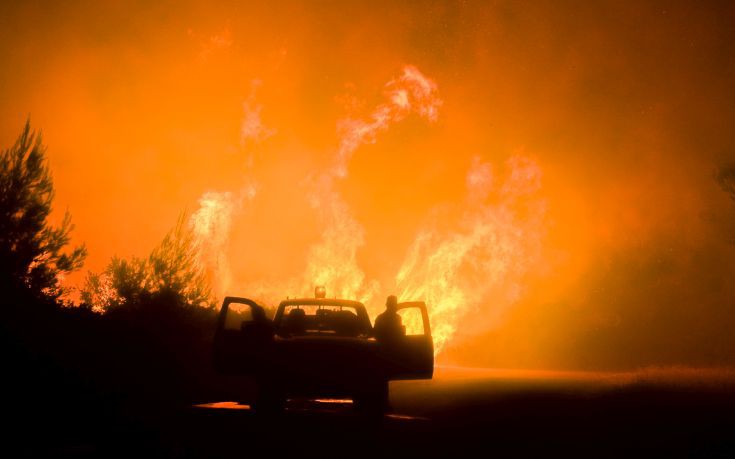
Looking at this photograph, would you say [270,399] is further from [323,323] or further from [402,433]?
[323,323]

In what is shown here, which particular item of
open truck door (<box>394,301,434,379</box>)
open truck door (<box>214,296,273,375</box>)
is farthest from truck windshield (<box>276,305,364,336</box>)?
open truck door (<box>214,296,273,375</box>)

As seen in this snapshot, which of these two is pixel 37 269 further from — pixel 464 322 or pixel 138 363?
pixel 464 322

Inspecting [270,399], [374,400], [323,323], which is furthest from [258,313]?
[374,400]

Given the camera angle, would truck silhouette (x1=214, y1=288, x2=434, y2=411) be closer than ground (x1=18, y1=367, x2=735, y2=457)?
No

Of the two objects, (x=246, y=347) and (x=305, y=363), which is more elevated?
(x=246, y=347)

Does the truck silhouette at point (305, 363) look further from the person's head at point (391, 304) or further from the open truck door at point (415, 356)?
the person's head at point (391, 304)

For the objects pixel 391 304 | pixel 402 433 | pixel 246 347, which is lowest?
pixel 402 433

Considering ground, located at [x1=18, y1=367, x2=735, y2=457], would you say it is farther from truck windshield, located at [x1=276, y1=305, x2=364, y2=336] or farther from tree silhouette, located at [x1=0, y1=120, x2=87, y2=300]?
tree silhouette, located at [x1=0, y1=120, x2=87, y2=300]

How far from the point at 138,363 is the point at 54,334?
102 inches

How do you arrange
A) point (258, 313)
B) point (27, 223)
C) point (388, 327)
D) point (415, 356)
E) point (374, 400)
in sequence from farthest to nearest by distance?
point (27, 223) → point (388, 327) → point (415, 356) → point (258, 313) → point (374, 400)

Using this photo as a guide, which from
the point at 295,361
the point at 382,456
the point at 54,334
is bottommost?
the point at 382,456

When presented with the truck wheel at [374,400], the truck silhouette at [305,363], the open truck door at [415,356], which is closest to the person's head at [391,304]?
the open truck door at [415,356]

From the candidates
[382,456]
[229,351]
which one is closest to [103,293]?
[229,351]

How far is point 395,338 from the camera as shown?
11.1 meters
